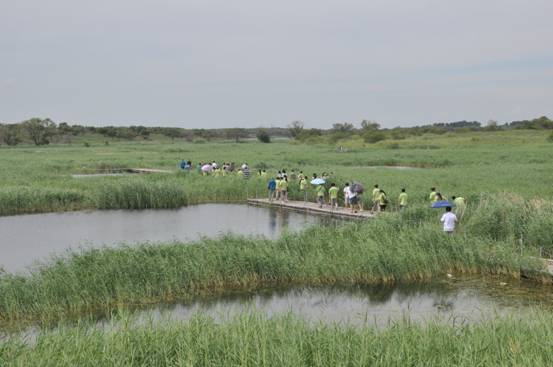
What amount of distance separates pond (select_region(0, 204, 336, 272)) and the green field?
6.44 ft

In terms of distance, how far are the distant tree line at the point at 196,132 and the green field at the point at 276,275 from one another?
66312mm

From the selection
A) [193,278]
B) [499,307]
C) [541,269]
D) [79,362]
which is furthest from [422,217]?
[79,362]

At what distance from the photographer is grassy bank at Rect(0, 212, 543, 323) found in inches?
526

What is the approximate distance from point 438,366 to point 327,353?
1.59 meters

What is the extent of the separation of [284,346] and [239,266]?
7052 mm

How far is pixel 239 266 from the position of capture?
15.5 meters

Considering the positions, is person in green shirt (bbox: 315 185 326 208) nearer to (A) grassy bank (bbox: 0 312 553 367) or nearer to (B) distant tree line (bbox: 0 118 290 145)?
(A) grassy bank (bbox: 0 312 553 367)

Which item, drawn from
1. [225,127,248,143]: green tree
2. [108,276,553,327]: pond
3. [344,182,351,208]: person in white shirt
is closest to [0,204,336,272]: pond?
[344,182,351,208]: person in white shirt

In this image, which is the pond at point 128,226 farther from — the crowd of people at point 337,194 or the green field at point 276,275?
the green field at point 276,275

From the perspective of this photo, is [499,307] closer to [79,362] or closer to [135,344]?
[135,344]

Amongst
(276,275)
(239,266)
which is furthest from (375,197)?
(239,266)

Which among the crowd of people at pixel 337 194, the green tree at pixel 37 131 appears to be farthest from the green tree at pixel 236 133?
the crowd of people at pixel 337 194

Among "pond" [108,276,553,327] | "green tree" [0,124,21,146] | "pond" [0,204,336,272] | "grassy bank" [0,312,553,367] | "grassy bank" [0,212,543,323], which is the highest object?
"green tree" [0,124,21,146]

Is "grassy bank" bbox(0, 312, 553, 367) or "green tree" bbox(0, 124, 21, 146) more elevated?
"green tree" bbox(0, 124, 21, 146)
